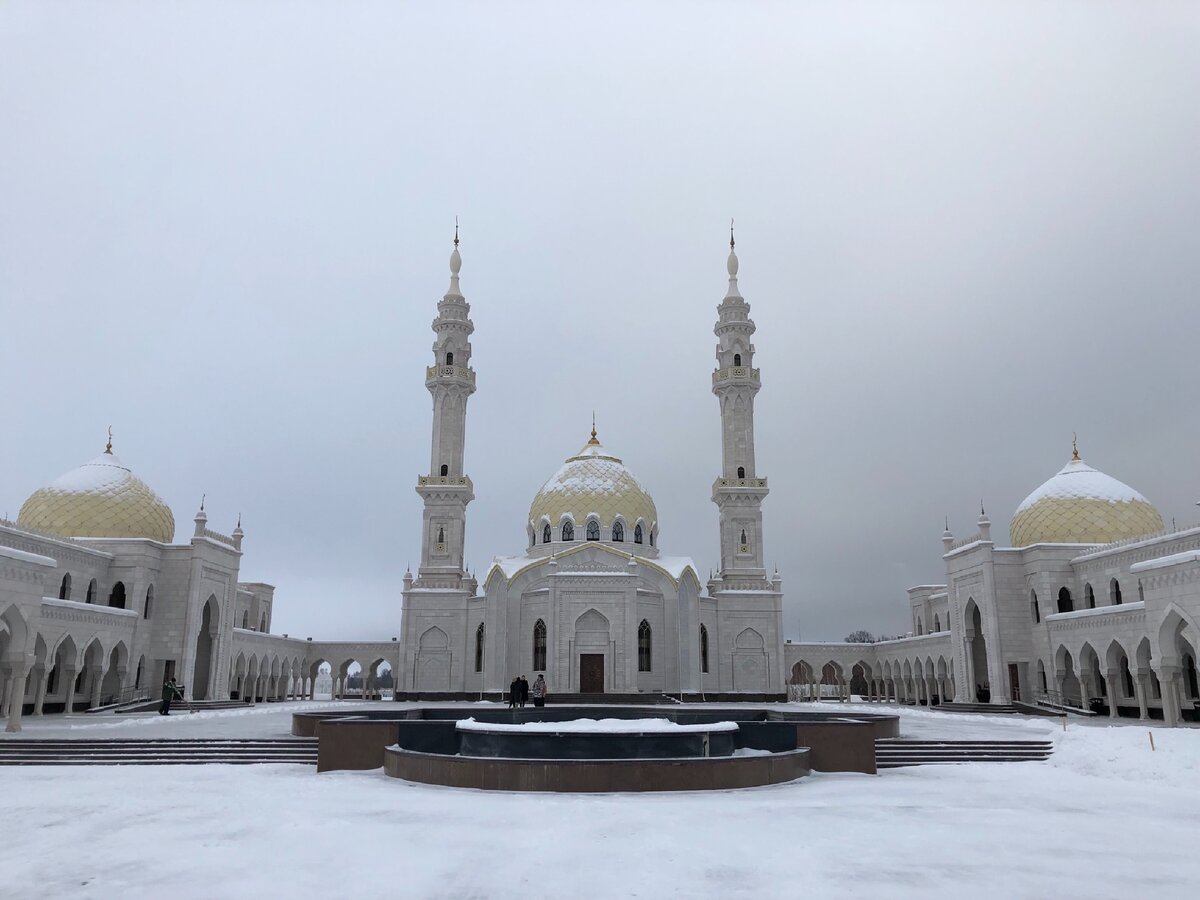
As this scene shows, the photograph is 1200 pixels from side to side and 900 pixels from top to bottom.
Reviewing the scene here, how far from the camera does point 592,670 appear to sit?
3731 cm

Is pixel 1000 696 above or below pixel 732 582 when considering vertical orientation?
below

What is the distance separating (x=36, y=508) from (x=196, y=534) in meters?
6.17

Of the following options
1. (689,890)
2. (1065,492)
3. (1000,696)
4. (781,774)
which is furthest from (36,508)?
(1065,492)

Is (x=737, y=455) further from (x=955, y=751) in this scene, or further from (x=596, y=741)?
(x=596, y=741)

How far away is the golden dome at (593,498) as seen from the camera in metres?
42.8

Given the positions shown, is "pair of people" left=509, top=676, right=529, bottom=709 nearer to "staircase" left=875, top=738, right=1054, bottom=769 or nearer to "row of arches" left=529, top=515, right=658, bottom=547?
"staircase" left=875, top=738, right=1054, bottom=769

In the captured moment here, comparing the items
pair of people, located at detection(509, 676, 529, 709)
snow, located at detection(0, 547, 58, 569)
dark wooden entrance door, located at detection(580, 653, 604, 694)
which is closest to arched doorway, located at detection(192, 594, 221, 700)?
snow, located at detection(0, 547, 58, 569)

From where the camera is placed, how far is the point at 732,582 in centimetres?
4238

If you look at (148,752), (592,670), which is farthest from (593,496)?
(148,752)

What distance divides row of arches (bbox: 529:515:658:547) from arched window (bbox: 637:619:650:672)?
491 cm

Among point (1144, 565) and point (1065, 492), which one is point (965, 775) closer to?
point (1144, 565)

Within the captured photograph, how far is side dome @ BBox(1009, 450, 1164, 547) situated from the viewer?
3566cm

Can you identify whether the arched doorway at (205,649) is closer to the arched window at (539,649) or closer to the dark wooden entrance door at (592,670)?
the arched window at (539,649)

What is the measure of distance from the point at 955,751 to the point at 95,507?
1261 inches
